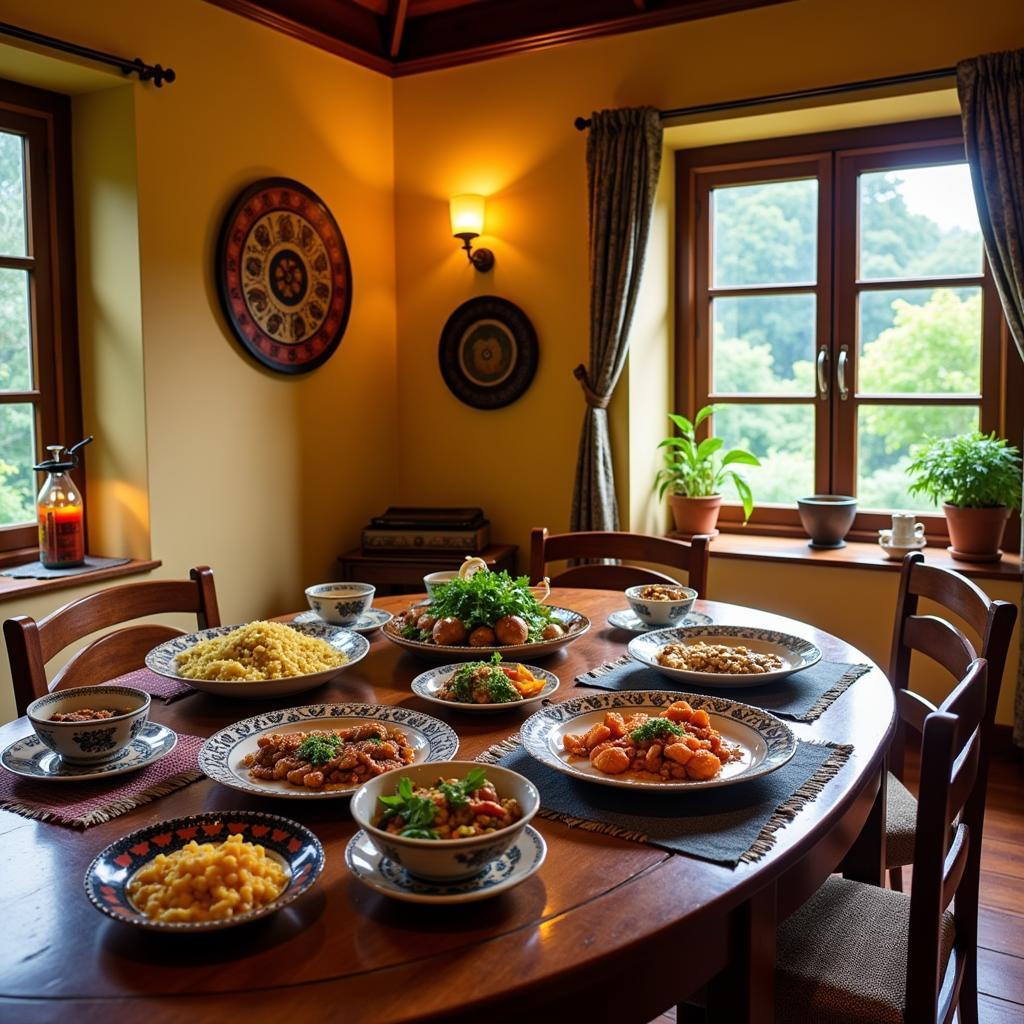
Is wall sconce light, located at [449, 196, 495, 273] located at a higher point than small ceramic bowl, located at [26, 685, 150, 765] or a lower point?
higher

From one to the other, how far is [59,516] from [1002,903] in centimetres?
276

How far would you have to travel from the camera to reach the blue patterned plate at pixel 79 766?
137cm

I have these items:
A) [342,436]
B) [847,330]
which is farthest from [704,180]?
[342,436]

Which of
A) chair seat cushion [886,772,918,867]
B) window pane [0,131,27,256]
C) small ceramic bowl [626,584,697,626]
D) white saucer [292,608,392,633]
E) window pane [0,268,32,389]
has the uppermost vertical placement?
window pane [0,131,27,256]

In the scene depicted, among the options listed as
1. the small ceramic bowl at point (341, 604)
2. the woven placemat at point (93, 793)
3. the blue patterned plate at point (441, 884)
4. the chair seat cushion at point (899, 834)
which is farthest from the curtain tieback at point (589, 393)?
the blue patterned plate at point (441, 884)

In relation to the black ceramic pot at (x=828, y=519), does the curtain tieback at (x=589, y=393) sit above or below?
above

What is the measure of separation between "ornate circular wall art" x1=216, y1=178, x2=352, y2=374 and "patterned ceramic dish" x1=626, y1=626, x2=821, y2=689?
214 cm

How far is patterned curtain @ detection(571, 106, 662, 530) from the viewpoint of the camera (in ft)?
12.2

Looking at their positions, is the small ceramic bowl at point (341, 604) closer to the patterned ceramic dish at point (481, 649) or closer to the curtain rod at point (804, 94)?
the patterned ceramic dish at point (481, 649)

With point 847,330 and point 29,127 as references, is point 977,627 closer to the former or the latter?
point 847,330

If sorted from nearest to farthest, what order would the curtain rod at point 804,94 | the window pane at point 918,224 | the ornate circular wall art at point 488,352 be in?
the curtain rod at point 804,94 < the window pane at point 918,224 < the ornate circular wall art at point 488,352

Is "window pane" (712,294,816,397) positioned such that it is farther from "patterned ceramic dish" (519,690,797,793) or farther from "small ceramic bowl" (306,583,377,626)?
"patterned ceramic dish" (519,690,797,793)

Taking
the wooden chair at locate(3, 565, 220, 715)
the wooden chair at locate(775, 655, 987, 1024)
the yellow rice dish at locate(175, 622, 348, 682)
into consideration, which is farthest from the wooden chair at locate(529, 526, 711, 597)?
the wooden chair at locate(775, 655, 987, 1024)

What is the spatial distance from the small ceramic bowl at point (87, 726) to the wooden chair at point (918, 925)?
97 cm
